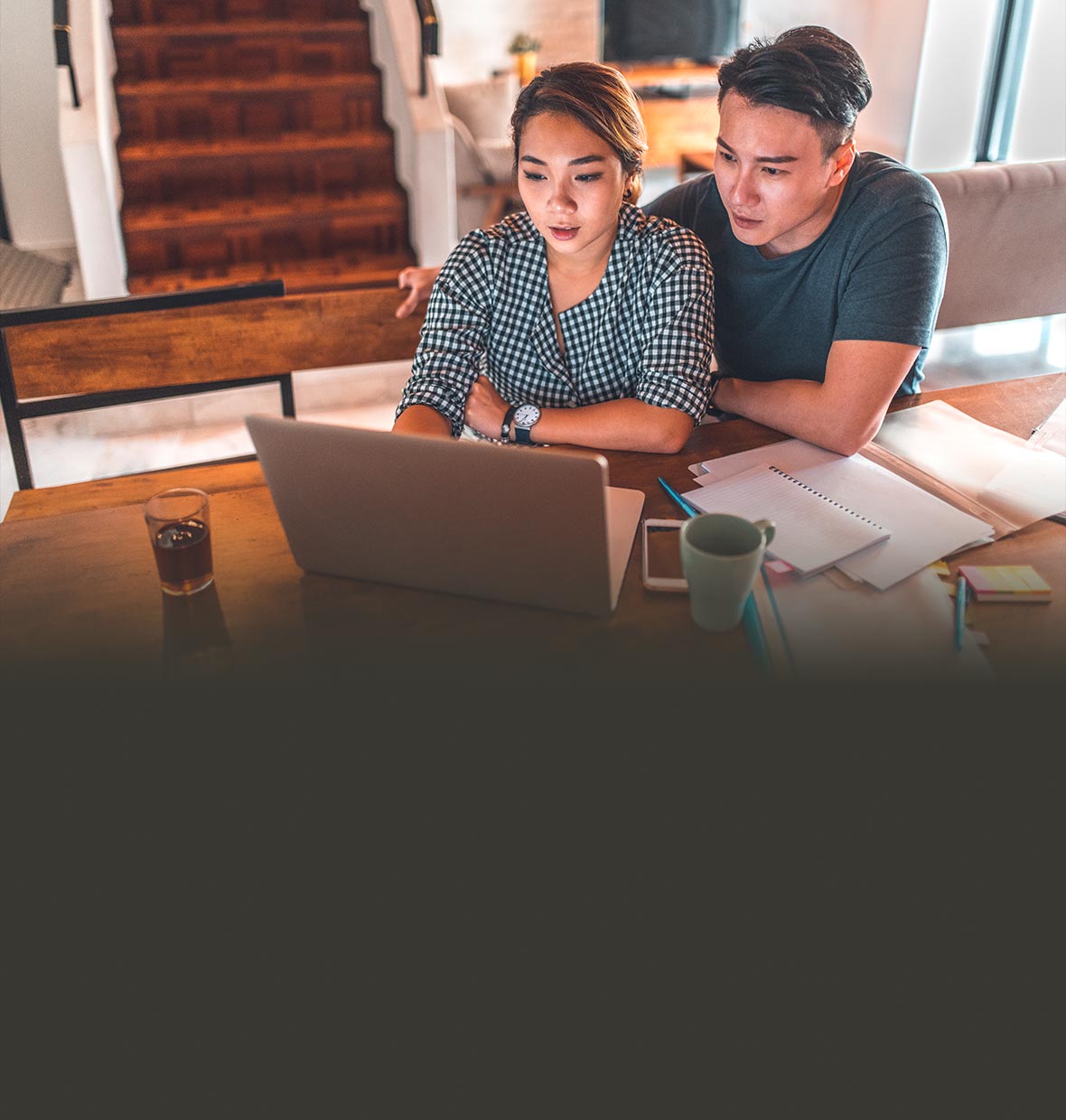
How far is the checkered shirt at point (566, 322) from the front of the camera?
1.58 m

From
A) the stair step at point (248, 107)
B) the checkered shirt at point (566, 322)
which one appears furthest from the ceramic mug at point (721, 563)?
the stair step at point (248, 107)

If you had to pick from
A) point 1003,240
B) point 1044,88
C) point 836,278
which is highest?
point 1044,88

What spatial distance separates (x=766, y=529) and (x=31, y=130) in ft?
16.5

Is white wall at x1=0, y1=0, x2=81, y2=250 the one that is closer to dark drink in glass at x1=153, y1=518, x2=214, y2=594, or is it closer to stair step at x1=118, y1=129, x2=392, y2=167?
stair step at x1=118, y1=129, x2=392, y2=167

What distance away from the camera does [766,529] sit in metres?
1.09

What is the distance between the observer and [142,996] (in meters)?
0.71

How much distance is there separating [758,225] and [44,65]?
175 inches

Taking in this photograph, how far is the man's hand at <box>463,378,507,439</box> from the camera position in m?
1.62

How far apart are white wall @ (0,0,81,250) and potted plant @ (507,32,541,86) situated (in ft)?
7.97

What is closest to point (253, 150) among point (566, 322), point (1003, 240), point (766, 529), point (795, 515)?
point (1003, 240)

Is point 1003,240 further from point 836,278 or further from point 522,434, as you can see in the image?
point 522,434

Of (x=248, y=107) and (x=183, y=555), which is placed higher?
(x=248, y=107)

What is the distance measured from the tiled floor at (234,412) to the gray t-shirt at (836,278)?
6.68 feet

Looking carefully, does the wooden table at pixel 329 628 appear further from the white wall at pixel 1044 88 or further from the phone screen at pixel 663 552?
the white wall at pixel 1044 88
